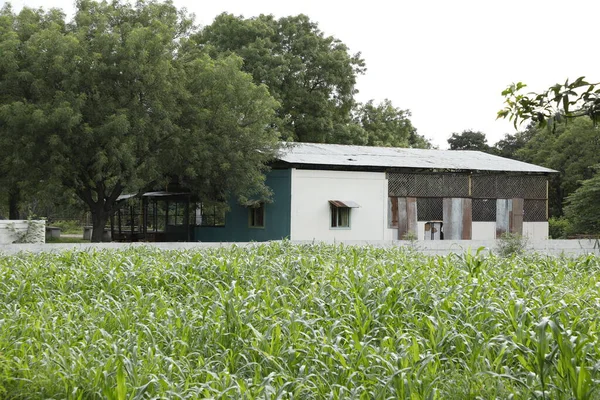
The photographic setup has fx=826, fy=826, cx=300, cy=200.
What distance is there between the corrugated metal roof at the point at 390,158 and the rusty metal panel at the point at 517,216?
122 centimetres

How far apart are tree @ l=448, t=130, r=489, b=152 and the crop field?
1896 inches

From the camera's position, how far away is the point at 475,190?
29.4 metres

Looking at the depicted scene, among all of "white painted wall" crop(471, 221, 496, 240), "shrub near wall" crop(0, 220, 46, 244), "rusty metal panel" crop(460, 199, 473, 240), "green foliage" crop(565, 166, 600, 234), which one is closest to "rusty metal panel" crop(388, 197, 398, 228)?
"rusty metal panel" crop(460, 199, 473, 240)

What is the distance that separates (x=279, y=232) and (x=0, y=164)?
8651mm

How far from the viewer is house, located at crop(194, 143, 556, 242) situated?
2631 centimetres

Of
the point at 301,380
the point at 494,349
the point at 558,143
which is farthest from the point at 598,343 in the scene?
the point at 558,143

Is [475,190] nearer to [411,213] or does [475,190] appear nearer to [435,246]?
[411,213]

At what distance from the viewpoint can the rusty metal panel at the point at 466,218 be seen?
29078 mm

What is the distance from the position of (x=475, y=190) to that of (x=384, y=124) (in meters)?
12.7

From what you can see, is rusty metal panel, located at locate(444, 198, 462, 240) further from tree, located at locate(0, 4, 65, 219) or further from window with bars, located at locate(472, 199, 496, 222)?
tree, located at locate(0, 4, 65, 219)

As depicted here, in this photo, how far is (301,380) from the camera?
4996 millimetres

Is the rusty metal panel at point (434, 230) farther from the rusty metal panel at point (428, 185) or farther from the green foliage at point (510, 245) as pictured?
the green foliage at point (510, 245)

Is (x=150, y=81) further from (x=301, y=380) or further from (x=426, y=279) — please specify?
(x=301, y=380)

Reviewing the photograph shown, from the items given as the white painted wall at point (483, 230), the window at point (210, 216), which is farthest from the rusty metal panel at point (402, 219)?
the window at point (210, 216)
